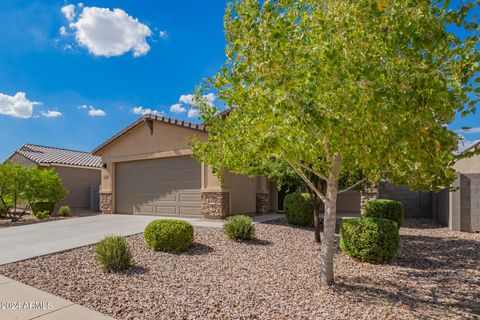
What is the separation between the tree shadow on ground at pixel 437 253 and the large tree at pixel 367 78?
3770 mm

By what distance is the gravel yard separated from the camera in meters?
4.73

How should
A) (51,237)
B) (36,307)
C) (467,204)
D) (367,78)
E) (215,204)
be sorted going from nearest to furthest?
(367,78) < (36,307) < (51,237) < (467,204) < (215,204)

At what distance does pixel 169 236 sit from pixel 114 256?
1568 mm

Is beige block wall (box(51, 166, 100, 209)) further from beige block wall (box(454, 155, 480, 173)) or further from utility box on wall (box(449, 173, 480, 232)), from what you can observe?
beige block wall (box(454, 155, 480, 173))

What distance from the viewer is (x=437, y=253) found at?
8547 mm

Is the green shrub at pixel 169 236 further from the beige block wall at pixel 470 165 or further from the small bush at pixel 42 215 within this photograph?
the beige block wall at pixel 470 165

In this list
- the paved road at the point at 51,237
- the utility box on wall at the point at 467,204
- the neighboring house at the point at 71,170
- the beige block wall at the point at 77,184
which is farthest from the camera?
the beige block wall at the point at 77,184

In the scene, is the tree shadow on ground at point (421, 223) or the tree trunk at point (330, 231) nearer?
the tree trunk at point (330, 231)

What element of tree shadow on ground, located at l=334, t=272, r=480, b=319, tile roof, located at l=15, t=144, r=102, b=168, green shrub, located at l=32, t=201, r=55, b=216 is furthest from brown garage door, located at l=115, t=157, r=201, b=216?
tree shadow on ground, located at l=334, t=272, r=480, b=319

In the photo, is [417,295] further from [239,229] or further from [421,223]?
[421,223]

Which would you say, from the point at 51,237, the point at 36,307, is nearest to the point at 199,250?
the point at 36,307

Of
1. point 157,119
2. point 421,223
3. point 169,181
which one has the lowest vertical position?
point 421,223

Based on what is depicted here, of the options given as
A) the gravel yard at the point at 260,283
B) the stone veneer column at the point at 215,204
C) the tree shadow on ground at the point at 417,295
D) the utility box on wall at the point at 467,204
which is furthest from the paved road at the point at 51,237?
the utility box on wall at the point at 467,204

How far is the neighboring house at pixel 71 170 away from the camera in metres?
21.2
